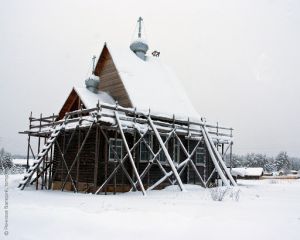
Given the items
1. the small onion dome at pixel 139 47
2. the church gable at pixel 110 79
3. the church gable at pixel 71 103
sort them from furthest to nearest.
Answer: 1. the small onion dome at pixel 139 47
2. the church gable at pixel 71 103
3. the church gable at pixel 110 79

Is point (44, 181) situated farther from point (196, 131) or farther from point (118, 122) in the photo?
point (196, 131)

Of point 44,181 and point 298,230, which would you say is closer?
point 298,230

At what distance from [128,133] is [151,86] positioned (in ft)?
13.9

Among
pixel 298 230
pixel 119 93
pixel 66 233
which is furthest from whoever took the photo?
pixel 119 93

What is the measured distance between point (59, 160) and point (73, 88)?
4.42 m

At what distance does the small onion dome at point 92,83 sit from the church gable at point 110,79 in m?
0.41

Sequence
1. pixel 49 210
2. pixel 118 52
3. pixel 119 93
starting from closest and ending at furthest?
pixel 49 210
pixel 119 93
pixel 118 52

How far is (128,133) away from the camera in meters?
20.7

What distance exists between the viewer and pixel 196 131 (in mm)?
22812

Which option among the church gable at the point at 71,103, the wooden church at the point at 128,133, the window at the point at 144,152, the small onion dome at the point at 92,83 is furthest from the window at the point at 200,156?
the church gable at the point at 71,103

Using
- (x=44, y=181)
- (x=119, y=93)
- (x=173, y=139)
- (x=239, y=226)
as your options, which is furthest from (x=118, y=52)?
(x=239, y=226)

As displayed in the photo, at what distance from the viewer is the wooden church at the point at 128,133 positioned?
1912cm

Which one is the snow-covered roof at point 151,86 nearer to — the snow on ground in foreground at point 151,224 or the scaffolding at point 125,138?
the scaffolding at point 125,138

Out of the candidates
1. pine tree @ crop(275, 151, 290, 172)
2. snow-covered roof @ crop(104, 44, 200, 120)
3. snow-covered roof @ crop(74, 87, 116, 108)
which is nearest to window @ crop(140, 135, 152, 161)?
snow-covered roof @ crop(104, 44, 200, 120)
